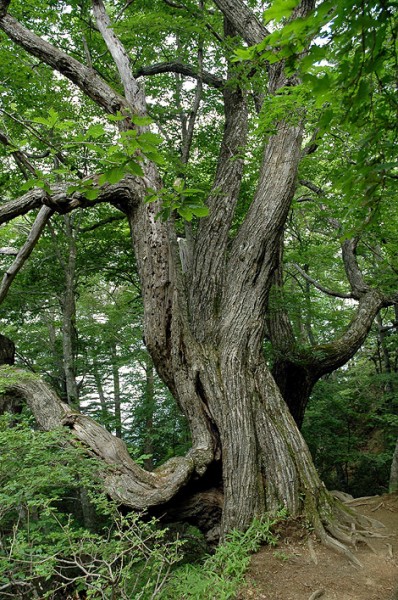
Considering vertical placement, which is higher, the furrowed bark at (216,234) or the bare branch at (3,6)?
the bare branch at (3,6)

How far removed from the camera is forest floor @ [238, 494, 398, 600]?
2.95 m

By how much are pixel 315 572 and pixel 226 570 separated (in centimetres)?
71

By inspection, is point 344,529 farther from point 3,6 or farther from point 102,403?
point 102,403

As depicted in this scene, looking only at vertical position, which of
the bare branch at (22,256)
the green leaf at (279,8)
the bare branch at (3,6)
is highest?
the bare branch at (3,6)

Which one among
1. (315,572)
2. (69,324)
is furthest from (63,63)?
(315,572)

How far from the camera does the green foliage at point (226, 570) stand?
3.01 m

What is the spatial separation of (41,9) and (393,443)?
1127 centimetres

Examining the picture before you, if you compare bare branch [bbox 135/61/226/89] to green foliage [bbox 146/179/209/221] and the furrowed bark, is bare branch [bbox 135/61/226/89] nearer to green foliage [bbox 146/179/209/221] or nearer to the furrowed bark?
the furrowed bark

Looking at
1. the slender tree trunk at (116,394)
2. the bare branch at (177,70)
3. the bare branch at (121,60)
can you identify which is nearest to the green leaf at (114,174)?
the bare branch at (121,60)

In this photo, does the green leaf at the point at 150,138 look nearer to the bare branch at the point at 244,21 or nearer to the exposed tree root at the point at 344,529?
the exposed tree root at the point at 344,529

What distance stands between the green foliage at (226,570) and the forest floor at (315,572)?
81 mm

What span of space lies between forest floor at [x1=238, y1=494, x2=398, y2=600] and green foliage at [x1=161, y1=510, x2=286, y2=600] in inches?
3.2

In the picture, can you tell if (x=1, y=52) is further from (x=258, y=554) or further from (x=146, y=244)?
(x=258, y=554)

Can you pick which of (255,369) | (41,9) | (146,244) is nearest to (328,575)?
(255,369)
